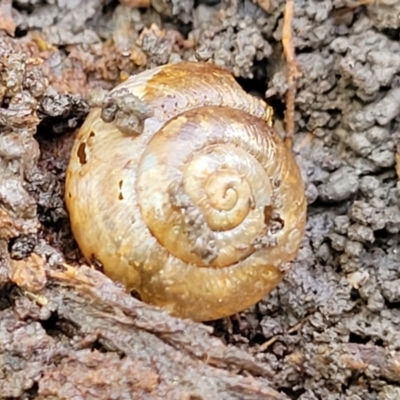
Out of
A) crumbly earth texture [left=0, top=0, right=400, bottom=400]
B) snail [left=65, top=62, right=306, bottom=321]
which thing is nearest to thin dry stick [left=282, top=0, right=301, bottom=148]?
crumbly earth texture [left=0, top=0, right=400, bottom=400]

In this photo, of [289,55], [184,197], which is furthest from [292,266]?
[289,55]

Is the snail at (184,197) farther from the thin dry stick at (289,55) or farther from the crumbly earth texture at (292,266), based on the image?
the thin dry stick at (289,55)

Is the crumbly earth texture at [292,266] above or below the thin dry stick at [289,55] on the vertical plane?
below

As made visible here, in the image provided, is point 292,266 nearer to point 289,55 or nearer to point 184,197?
point 184,197

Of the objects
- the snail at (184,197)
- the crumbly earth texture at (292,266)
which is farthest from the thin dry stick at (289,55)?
the snail at (184,197)

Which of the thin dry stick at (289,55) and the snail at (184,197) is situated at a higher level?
the thin dry stick at (289,55)

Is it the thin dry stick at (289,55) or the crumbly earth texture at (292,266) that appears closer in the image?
the crumbly earth texture at (292,266)

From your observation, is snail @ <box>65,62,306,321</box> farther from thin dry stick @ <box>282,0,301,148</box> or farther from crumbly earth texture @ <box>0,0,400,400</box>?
thin dry stick @ <box>282,0,301,148</box>
